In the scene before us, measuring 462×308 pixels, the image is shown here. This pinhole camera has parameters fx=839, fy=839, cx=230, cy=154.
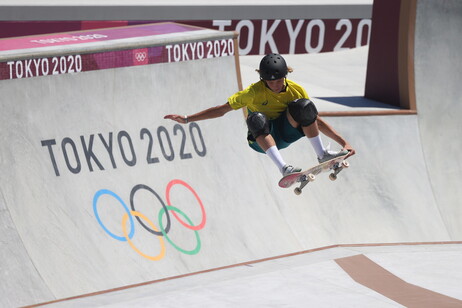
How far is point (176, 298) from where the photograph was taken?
923 centimetres


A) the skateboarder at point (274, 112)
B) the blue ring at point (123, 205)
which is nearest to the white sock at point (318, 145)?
the skateboarder at point (274, 112)

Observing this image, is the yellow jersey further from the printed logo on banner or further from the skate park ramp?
the printed logo on banner

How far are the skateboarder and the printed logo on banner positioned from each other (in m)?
3.75

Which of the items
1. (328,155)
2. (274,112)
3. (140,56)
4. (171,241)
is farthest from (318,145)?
(140,56)

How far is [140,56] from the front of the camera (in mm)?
13289

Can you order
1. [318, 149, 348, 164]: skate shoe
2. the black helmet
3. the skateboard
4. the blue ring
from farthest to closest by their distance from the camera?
the blue ring
[318, 149, 348, 164]: skate shoe
the skateboard
the black helmet

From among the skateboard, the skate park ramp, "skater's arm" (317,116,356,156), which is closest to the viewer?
the skateboard

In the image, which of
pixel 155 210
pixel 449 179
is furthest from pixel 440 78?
pixel 155 210

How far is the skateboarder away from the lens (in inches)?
374

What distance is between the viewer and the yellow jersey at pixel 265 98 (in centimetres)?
962

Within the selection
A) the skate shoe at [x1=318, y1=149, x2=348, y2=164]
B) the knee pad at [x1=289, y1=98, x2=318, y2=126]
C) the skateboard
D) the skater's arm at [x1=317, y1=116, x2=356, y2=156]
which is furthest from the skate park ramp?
the knee pad at [x1=289, y1=98, x2=318, y2=126]

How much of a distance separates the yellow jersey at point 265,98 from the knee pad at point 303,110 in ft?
0.58

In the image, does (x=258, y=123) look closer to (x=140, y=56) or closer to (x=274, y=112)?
(x=274, y=112)

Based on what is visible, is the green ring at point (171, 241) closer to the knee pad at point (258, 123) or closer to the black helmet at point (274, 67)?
the knee pad at point (258, 123)
